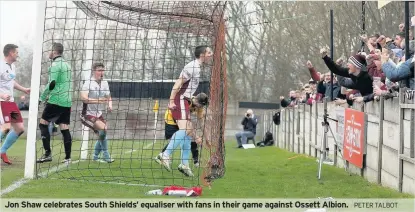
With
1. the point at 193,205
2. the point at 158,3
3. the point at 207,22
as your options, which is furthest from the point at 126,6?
the point at 193,205

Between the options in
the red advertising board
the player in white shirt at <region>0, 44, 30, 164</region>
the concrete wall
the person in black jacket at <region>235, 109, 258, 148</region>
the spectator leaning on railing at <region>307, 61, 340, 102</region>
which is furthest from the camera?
the person in black jacket at <region>235, 109, 258, 148</region>

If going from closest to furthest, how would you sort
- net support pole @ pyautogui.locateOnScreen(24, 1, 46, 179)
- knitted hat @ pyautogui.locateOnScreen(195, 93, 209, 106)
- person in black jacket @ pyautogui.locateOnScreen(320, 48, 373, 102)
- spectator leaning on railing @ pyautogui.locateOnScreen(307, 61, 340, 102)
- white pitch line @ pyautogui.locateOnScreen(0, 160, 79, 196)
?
white pitch line @ pyautogui.locateOnScreen(0, 160, 79, 196), net support pole @ pyautogui.locateOnScreen(24, 1, 46, 179), knitted hat @ pyautogui.locateOnScreen(195, 93, 209, 106), person in black jacket @ pyautogui.locateOnScreen(320, 48, 373, 102), spectator leaning on railing @ pyautogui.locateOnScreen(307, 61, 340, 102)

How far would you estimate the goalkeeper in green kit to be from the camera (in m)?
12.1

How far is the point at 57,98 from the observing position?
1255 cm

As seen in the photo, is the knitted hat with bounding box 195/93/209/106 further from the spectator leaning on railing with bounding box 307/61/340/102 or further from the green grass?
the spectator leaning on railing with bounding box 307/61/340/102

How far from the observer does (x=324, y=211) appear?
24.5ft

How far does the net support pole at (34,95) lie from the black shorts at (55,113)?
6.43 ft

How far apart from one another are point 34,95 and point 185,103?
2.16 metres

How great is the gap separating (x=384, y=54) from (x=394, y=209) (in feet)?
8.49

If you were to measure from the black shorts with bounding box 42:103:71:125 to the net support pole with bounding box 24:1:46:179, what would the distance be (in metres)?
1.96

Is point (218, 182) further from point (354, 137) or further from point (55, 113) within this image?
point (55, 113)

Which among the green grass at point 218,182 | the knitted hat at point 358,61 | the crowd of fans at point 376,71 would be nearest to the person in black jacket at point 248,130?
the crowd of fans at point 376,71

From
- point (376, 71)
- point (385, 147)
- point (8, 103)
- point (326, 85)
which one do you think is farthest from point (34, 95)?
point (326, 85)

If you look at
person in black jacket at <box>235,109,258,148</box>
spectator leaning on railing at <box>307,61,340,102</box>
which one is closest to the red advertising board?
spectator leaning on railing at <box>307,61,340,102</box>
